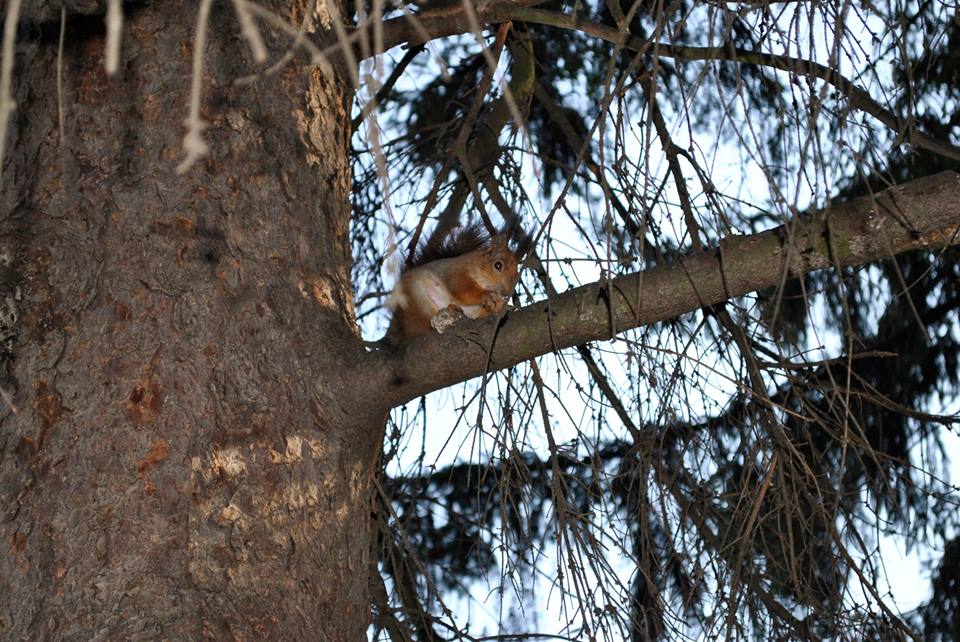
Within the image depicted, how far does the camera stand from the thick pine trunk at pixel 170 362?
67.7 inches

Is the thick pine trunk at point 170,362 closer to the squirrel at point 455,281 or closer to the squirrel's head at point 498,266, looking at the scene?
the squirrel at point 455,281

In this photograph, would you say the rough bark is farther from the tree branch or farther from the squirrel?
the squirrel

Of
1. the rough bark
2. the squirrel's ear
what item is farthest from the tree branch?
the squirrel's ear

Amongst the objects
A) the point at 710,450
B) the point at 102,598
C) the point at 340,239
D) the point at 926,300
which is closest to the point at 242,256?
the point at 340,239

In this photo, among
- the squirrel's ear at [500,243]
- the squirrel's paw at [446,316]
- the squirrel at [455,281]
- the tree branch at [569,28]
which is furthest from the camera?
the squirrel's ear at [500,243]

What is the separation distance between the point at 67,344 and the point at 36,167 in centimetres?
36

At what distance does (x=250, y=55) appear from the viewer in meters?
2.14

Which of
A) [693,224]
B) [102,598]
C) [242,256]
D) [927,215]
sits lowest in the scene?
[102,598]

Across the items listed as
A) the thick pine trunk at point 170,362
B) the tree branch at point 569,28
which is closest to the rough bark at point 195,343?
the thick pine trunk at point 170,362

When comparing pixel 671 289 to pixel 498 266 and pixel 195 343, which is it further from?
pixel 498 266

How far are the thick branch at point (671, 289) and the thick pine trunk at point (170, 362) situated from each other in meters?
0.15

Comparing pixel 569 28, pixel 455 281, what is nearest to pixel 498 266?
pixel 455 281

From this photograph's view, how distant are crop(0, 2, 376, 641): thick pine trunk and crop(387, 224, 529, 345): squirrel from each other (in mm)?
494

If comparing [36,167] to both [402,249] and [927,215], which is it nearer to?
Result: [402,249]
